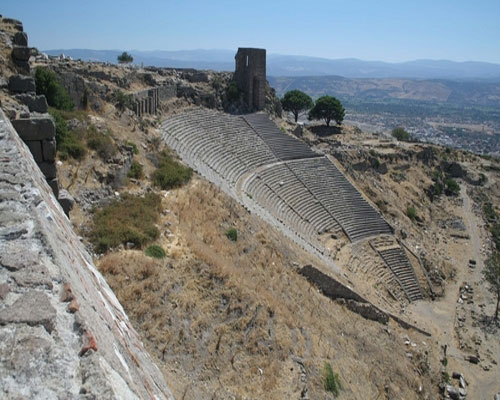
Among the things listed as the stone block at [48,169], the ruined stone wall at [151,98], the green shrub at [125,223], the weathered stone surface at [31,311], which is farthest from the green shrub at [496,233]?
the weathered stone surface at [31,311]

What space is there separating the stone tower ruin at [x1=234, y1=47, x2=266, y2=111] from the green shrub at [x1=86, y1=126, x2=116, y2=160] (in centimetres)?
2330

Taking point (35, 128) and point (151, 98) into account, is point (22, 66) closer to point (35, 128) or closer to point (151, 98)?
point (35, 128)

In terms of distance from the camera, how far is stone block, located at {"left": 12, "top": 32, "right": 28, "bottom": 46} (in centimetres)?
1437

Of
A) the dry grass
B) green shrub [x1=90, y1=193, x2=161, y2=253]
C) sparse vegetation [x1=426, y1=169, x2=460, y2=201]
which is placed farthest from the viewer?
sparse vegetation [x1=426, y1=169, x2=460, y2=201]

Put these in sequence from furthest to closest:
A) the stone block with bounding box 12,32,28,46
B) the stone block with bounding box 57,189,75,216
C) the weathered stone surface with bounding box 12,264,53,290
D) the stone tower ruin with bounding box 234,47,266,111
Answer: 1. the stone tower ruin with bounding box 234,47,266,111
2. the stone block with bounding box 12,32,28,46
3. the stone block with bounding box 57,189,75,216
4. the weathered stone surface with bounding box 12,264,53,290

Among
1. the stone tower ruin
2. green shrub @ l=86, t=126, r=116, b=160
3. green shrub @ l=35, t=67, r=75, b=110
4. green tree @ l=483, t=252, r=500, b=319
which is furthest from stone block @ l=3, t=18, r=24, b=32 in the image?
green tree @ l=483, t=252, r=500, b=319

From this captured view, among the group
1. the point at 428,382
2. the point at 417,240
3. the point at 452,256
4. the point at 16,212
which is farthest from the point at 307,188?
the point at 16,212

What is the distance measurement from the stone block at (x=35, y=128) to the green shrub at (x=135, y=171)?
871cm

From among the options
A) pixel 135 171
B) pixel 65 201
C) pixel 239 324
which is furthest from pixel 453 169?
pixel 65 201

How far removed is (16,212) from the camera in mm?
3783

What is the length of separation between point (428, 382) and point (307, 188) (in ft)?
51.6

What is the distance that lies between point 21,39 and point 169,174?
7.31m

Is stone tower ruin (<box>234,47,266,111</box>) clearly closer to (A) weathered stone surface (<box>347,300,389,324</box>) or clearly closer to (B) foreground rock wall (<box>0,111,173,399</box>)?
(A) weathered stone surface (<box>347,300,389,324</box>)

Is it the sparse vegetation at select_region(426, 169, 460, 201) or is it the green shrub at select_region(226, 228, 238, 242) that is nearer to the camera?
the green shrub at select_region(226, 228, 238, 242)
